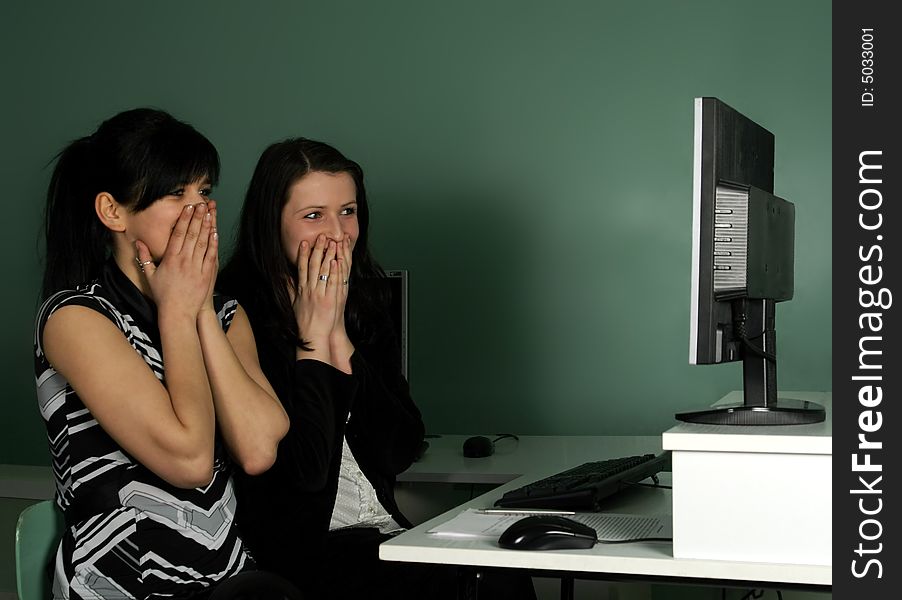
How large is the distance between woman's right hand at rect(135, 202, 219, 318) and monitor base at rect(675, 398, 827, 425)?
29.4 inches

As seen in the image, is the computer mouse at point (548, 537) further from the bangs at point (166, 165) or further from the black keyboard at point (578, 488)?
the bangs at point (166, 165)

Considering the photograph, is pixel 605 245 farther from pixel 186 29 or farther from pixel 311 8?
pixel 186 29

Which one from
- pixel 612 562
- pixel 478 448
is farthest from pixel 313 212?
pixel 612 562

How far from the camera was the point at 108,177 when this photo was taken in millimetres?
1551

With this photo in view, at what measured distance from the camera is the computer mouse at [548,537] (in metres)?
1.34

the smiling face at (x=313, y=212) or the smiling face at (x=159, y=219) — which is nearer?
the smiling face at (x=159, y=219)

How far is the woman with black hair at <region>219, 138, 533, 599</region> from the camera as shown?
1.78 metres

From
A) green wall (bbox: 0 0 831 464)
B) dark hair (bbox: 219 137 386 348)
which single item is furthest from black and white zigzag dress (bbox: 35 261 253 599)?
green wall (bbox: 0 0 831 464)

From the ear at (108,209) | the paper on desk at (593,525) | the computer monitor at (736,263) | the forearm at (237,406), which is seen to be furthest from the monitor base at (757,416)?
the ear at (108,209)
